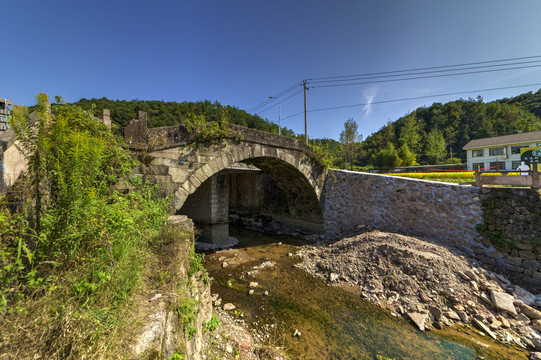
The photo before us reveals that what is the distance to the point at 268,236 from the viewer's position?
1110 cm

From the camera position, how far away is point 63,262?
1.68 meters

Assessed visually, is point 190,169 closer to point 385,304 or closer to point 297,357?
point 297,357

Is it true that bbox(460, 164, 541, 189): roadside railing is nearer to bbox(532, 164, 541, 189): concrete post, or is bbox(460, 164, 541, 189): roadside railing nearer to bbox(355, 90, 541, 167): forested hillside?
bbox(532, 164, 541, 189): concrete post

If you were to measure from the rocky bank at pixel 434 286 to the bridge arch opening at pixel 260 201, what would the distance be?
404 centimetres

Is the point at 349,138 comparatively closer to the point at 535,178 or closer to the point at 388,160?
the point at 388,160

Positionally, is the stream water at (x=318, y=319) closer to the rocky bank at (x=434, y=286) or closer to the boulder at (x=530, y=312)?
the rocky bank at (x=434, y=286)

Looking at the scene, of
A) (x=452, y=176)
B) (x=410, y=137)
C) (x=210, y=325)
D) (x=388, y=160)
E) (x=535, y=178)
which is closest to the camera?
(x=210, y=325)

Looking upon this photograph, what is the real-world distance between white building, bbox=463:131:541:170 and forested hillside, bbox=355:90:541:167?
552 cm

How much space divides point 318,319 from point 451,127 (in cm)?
5395

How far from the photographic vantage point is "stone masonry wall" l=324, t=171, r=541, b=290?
538 centimetres

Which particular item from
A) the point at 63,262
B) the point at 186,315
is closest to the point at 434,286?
the point at 186,315

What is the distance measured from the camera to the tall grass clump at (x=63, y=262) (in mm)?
1186

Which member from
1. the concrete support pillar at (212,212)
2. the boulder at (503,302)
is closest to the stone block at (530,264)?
the boulder at (503,302)

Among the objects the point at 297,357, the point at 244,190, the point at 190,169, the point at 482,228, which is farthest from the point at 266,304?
the point at 244,190
